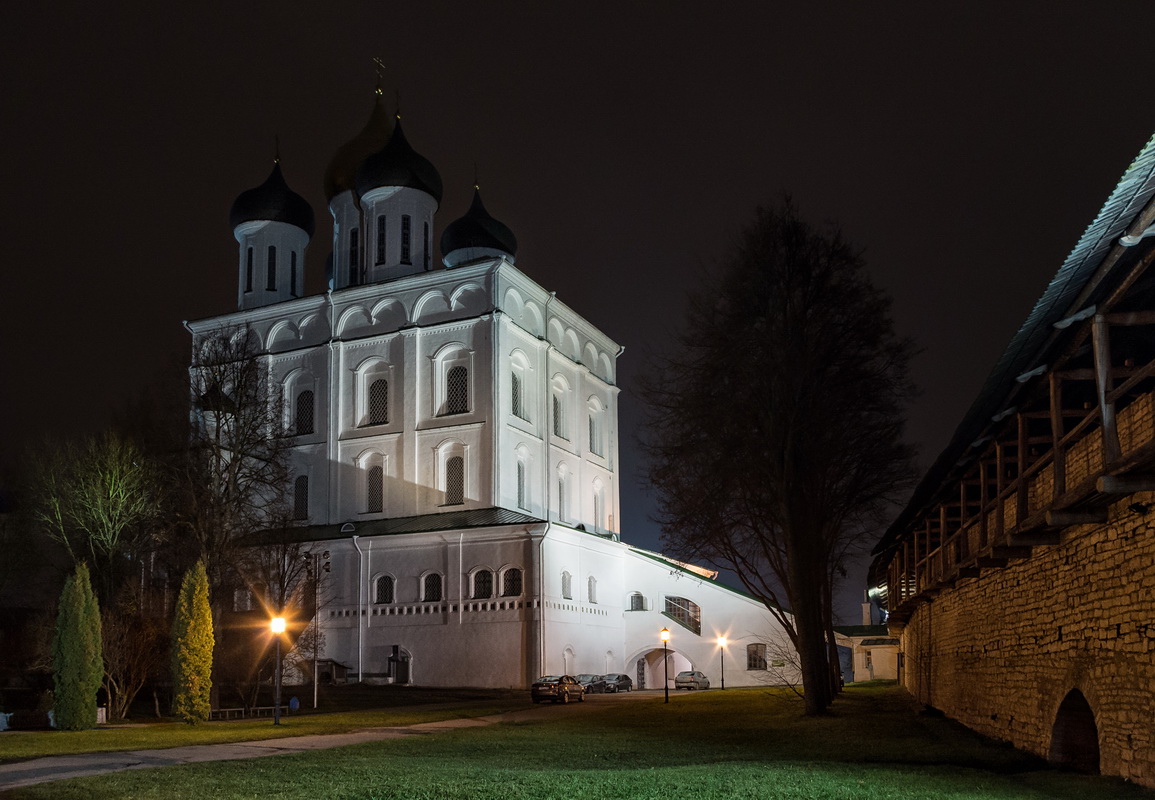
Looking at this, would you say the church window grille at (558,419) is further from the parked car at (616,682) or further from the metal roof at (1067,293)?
the metal roof at (1067,293)

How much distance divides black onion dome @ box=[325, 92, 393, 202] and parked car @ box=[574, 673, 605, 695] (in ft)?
74.8

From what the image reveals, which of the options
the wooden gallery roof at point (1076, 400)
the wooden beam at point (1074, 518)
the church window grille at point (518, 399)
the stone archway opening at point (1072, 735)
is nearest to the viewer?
the wooden gallery roof at point (1076, 400)

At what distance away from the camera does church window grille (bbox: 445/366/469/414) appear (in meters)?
41.8

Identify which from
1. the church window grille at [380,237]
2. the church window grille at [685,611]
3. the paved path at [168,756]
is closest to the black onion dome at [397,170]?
the church window grille at [380,237]

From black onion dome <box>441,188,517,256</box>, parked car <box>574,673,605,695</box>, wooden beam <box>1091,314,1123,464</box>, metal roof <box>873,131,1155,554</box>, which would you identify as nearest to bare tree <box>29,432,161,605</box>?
parked car <box>574,673,605,695</box>

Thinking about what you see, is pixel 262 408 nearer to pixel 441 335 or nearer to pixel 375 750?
pixel 441 335

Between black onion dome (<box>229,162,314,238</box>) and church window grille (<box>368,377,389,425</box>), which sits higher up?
black onion dome (<box>229,162,314,238</box>)

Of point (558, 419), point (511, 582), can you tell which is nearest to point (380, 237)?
point (558, 419)

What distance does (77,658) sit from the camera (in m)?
21.3

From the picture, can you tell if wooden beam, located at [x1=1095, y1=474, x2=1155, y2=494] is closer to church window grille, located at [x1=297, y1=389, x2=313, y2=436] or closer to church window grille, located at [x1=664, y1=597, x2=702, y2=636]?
church window grille, located at [x1=664, y1=597, x2=702, y2=636]

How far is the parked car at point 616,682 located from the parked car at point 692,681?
3.41 meters

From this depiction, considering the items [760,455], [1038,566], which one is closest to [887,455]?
[760,455]

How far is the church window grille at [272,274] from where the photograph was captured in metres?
47.5

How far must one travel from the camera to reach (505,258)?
4156cm
